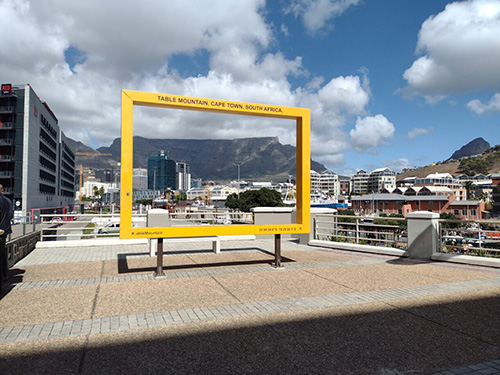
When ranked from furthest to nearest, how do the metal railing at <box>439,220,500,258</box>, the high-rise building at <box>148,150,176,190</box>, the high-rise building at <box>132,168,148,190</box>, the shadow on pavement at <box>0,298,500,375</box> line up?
the high-rise building at <box>148,150,176,190</box>
the high-rise building at <box>132,168,148,190</box>
the metal railing at <box>439,220,500,258</box>
the shadow on pavement at <box>0,298,500,375</box>

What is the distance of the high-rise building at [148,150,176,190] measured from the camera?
12862 cm

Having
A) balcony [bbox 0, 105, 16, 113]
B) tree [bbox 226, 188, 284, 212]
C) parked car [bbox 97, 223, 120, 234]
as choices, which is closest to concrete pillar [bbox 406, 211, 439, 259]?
parked car [bbox 97, 223, 120, 234]

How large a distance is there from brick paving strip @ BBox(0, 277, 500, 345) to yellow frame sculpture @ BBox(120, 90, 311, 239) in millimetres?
2583

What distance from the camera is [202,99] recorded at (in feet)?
26.6

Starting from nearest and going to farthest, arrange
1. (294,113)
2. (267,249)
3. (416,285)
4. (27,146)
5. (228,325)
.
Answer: (228,325) < (416,285) < (294,113) < (267,249) < (27,146)

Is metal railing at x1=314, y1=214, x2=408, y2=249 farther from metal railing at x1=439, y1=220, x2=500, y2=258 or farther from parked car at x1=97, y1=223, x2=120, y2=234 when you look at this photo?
parked car at x1=97, y1=223, x2=120, y2=234

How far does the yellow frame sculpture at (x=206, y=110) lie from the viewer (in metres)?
7.31

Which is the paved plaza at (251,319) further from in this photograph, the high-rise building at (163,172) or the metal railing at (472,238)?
the high-rise building at (163,172)

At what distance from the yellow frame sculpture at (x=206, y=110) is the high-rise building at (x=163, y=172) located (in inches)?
4734

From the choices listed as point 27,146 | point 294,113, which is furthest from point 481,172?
point 294,113

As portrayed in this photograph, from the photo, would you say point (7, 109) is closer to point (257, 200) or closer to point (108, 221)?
point (257, 200)

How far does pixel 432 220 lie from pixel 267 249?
16.3ft

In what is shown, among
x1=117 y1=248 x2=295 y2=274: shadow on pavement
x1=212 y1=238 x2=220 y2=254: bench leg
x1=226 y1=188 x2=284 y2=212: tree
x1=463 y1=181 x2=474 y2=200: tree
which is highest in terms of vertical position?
x1=463 y1=181 x2=474 y2=200: tree

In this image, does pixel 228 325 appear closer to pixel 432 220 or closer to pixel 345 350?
pixel 345 350
